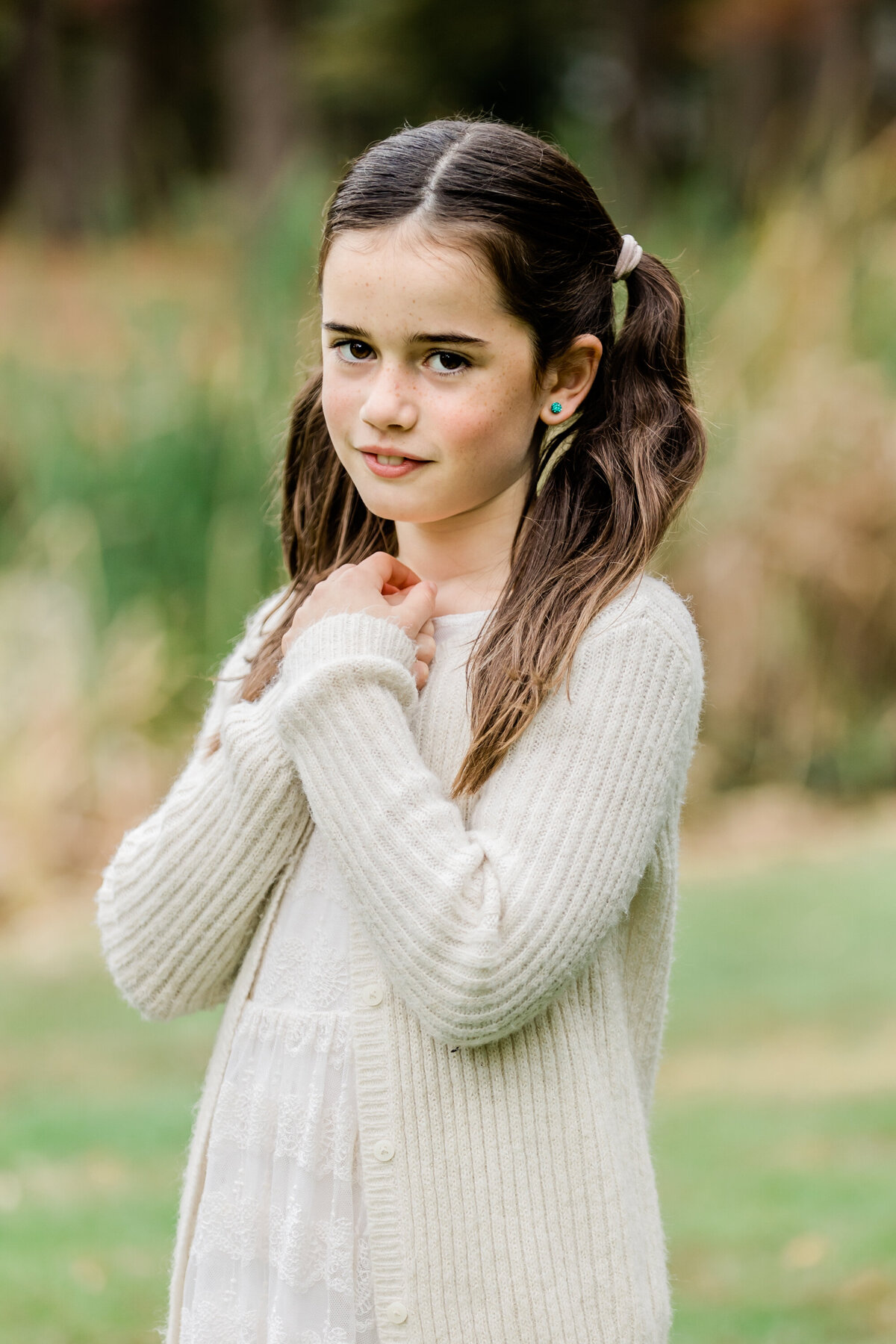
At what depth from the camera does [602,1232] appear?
1542 millimetres

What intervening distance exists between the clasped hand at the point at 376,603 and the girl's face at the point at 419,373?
7cm

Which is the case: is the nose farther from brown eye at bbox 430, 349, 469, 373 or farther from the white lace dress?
the white lace dress

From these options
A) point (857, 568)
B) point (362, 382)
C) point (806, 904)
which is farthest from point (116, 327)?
point (362, 382)

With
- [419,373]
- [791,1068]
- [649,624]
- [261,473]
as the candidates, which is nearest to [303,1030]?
[649,624]

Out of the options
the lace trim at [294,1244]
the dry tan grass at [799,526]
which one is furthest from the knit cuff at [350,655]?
the dry tan grass at [799,526]

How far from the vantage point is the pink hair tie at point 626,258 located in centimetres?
177

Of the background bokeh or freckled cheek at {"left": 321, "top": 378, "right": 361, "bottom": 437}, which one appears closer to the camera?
freckled cheek at {"left": 321, "top": 378, "right": 361, "bottom": 437}

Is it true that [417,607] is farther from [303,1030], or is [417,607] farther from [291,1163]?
[291,1163]

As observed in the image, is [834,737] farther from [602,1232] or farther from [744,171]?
[602,1232]

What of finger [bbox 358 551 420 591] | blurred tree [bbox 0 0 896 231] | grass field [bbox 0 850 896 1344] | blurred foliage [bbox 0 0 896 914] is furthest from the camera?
blurred tree [bbox 0 0 896 231]

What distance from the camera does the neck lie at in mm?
1742

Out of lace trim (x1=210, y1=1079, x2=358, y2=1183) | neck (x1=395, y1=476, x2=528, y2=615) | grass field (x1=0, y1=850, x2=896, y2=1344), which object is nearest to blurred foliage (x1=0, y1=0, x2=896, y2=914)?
grass field (x1=0, y1=850, x2=896, y2=1344)

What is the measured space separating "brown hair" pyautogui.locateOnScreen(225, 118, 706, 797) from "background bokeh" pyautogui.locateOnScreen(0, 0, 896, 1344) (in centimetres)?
58

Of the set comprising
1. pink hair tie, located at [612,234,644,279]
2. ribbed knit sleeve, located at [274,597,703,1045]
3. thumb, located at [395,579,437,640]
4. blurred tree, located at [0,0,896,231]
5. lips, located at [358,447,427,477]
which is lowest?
ribbed knit sleeve, located at [274,597,703,1045]
